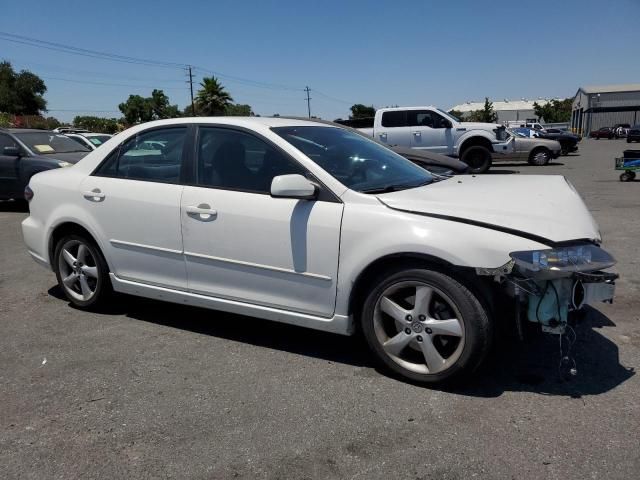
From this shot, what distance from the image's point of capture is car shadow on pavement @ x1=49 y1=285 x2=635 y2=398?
11.0ft

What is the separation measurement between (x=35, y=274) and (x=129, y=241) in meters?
2.56

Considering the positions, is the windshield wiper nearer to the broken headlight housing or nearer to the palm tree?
the broken headlight housing

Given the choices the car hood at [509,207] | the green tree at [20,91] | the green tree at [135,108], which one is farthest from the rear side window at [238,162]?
the green tree at [135,108]

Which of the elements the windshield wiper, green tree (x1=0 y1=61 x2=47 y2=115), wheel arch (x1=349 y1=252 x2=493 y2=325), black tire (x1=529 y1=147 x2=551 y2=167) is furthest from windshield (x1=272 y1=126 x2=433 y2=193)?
green tree (x1=0 y1=61 x2=47 y2=115)

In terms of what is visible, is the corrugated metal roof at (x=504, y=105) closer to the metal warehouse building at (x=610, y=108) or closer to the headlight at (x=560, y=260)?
the metal warehouse building at (x=610, y=108)

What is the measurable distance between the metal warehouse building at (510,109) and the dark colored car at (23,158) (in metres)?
97.0

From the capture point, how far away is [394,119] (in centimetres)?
1711

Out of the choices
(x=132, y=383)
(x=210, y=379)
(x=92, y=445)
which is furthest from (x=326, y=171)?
(x=92, y=445)

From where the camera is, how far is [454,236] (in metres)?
3.16

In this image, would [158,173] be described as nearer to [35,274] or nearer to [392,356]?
[392,356]

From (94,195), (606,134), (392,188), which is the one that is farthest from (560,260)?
(606,134)

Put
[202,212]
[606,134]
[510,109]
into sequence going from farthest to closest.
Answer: [510,109], [606,134], [202,212]

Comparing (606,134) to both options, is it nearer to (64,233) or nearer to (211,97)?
(211,97)

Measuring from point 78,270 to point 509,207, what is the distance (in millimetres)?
3588
